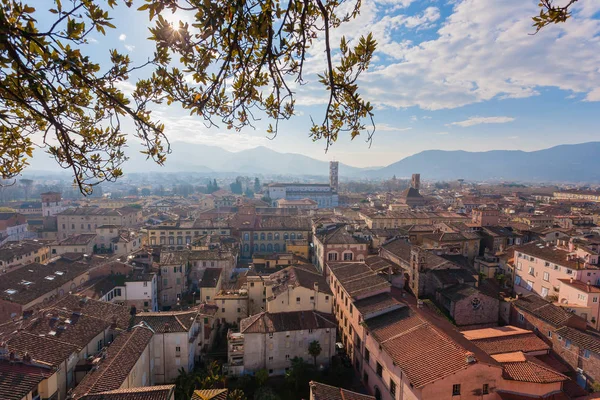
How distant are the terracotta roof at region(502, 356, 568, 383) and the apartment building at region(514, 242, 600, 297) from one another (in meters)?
14.5

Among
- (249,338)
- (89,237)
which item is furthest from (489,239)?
(89,237)

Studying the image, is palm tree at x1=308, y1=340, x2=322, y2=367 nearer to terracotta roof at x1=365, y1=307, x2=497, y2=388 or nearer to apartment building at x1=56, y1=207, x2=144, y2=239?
terracotta roof at x1=365, y1=307, x2=497, y2=388

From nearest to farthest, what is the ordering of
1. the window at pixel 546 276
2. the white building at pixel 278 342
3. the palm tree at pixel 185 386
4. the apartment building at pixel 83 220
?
the palm tree at pixel 185 386, the white building at pixel 278 342, the window at pixel 546 276, the apartment building at pixel 83 220

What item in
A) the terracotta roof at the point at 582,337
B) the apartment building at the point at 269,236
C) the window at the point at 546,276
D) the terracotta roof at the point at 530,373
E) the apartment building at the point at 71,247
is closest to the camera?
the terracotta roof at the point at 530,373

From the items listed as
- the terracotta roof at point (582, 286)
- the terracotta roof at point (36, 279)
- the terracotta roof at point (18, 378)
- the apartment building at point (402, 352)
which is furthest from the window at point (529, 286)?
the terracotta roof at point (36, 279)

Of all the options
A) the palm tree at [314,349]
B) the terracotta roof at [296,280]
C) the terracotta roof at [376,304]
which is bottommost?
the palm tree at [314,349]

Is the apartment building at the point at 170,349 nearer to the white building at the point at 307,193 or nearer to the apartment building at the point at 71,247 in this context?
the apartment building at the point at 71,247

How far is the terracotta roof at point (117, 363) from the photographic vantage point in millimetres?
14977

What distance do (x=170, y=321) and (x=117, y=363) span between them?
16.3ft

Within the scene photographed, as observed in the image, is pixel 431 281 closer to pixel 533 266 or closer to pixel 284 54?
pixel 533 266

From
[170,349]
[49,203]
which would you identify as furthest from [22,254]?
[49,203]

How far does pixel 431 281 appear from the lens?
30203 millimetres

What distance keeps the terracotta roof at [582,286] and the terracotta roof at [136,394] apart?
32.1m

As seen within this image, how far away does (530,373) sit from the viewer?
17.8 meters
